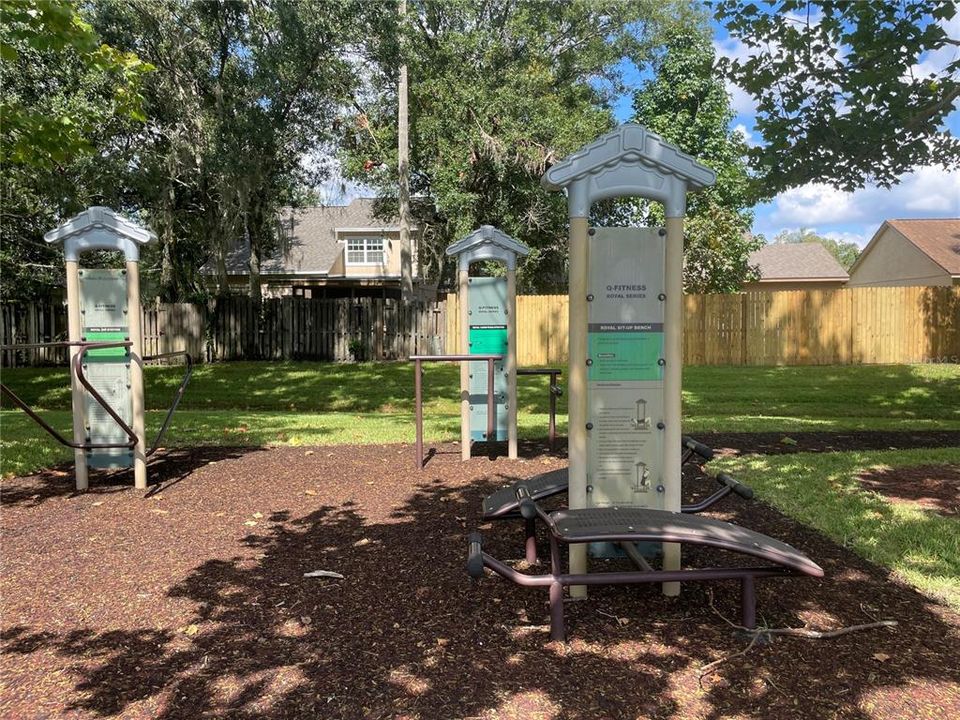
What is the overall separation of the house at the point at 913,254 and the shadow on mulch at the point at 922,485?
26.5m

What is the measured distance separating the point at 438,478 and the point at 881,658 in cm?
411

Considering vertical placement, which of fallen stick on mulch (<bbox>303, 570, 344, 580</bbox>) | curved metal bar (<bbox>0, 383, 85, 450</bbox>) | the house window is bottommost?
fallen stick on mulch (<bbox>303, 570, 344, 580</bbox>)

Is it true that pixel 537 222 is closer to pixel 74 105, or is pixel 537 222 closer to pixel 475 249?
pixel 74 105

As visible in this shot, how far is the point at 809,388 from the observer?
1421cm

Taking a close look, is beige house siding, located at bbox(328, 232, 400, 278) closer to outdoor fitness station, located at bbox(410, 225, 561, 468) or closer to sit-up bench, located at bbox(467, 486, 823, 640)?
outdoor fitness station, located at bbox(410, 225, 561, 468)

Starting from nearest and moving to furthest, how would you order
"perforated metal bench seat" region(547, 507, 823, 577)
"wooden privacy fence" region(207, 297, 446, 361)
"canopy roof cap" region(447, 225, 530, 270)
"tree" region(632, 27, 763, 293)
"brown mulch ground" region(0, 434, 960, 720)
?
1. "brown mulch ground" region(0, 434, 960, 720)
2. "perforated metal bench seat" region(547, 507, 823, 577)
3. "canopy roof cap" region(447, 225, 530, 270)
4. "wooden privacy fence" region(207, 297, 446, 361)
5. "tree" region(632, 27, 763, 293)

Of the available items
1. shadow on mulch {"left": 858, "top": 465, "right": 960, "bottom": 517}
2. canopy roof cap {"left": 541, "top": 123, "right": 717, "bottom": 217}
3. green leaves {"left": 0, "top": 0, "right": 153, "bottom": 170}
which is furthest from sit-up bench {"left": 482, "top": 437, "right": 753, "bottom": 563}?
green leaves {"left": 0, "top": 0, "right": 153, "bottom": 170}

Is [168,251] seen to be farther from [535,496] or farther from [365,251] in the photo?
[535,496]

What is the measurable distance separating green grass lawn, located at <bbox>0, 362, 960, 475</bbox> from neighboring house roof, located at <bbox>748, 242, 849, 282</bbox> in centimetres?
2233

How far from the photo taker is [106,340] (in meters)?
6.32

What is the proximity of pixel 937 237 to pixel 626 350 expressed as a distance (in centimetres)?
3432

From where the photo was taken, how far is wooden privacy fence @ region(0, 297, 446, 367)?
20.3 m

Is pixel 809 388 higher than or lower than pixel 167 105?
lower

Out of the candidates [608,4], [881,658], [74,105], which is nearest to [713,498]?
[881,658]
